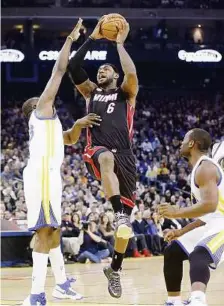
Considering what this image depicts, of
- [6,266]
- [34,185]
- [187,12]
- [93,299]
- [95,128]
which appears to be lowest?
[6,266]

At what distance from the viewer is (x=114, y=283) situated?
7383 millimetres

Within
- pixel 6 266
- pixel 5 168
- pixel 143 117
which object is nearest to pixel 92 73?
pixel 143 117

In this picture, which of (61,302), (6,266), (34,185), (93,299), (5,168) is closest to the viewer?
(34,185)

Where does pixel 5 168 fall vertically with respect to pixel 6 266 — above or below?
above

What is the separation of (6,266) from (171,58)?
16295 millimetres

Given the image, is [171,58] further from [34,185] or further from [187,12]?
[34,185]

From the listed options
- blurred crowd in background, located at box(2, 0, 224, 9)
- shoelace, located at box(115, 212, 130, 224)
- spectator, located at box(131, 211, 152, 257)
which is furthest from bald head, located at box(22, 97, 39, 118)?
blurred crowd in background, located at box(2, 0, 224, 9)

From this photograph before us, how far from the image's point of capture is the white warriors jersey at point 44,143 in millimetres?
7066

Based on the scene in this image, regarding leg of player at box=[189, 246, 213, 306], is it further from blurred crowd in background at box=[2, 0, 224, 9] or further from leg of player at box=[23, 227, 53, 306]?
blurred crowd in background at box=[2, 0, 224, 9]

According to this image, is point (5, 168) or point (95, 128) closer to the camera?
point (95, 128)

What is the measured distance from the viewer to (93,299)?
343 inches

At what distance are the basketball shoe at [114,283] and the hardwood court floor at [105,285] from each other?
0.47 m

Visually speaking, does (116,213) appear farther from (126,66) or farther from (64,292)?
(126,66)

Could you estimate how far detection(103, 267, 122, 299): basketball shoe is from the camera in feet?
23.9
